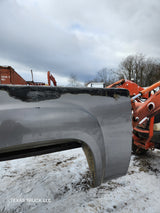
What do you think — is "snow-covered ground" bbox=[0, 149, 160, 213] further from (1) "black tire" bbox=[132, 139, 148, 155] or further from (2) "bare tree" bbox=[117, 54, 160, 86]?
(2) "bare tree" bbox=[117, 54, 160, 86]

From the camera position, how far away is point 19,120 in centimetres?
76

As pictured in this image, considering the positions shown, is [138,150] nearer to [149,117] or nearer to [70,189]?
[149,117]

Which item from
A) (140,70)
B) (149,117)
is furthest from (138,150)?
(140,70)

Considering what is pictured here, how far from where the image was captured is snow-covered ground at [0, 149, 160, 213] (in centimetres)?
147

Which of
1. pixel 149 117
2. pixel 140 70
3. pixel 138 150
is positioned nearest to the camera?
pixel 149 117

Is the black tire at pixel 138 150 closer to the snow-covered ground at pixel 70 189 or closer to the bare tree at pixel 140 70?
the snow-covered ground at pixel 70 189

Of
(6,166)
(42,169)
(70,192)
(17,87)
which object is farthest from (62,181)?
(17,87)

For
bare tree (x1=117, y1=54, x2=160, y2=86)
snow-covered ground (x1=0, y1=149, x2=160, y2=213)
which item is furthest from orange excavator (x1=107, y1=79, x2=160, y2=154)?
bare tree (x1=117, y1=54, x2=160, y2=86)

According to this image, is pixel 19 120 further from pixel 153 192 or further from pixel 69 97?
pixel 153 192

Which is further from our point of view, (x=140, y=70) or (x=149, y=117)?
(x=140, y=70)

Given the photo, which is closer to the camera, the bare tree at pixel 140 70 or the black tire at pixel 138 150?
the black tire at pixel 138 150

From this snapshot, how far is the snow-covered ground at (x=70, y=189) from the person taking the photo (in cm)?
147

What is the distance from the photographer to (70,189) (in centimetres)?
Result: 176

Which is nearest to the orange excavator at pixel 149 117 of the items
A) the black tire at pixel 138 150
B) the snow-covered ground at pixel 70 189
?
the black tire at pixel 138 150
